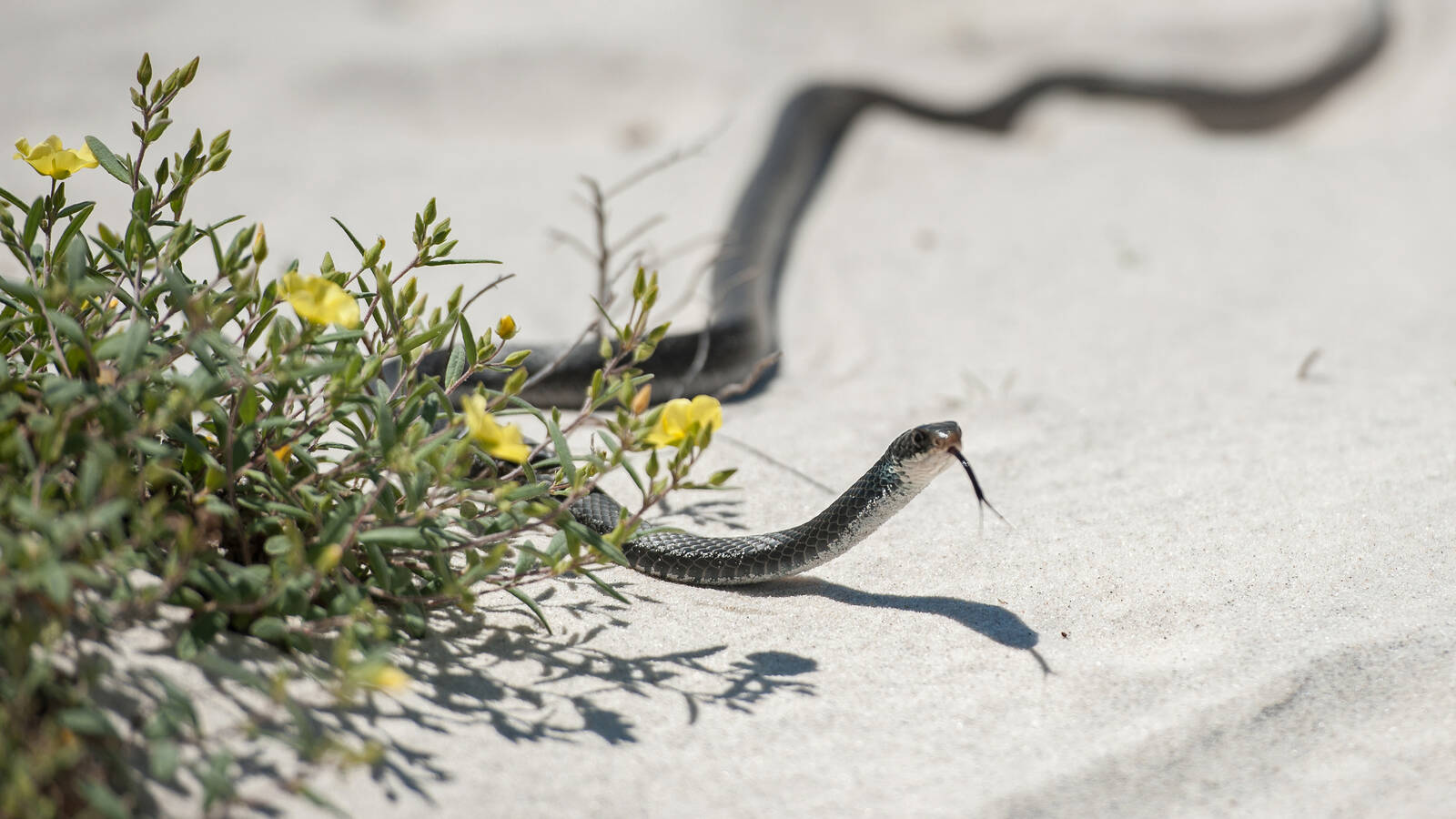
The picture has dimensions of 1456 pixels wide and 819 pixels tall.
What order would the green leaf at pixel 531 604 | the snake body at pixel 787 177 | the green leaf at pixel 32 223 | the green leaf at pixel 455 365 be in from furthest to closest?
1. the snake body at pixel 787 177
2. the green leaf at pixel 455 365
3. the green leaf at pixel 531 604
4. the green leaf at pixel 32 223

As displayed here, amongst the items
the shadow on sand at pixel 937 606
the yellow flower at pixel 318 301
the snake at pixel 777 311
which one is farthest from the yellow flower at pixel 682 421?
the shadow on sand at pixel 937 606

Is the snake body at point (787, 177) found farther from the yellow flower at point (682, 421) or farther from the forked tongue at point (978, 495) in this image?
the yellow flower at point (682, 421)

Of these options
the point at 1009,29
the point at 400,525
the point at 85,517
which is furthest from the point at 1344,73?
the point at 85,517

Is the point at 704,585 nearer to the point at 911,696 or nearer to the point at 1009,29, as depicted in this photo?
the point at 911,696

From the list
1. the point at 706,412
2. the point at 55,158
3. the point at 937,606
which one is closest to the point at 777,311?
the point at 937,606

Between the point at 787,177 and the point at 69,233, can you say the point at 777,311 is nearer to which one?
the point at 787,177

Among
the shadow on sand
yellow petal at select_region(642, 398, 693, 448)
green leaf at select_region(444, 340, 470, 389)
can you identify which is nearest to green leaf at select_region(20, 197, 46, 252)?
green leaf at select_region(444, 340, 470, 389)
